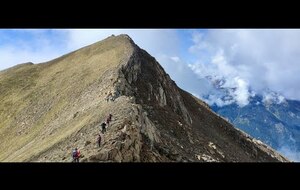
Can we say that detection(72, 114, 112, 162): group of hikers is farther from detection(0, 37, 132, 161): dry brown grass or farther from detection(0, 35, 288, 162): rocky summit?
detection(0, 37, 132, 161): dry brown grass

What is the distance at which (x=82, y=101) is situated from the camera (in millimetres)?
50656

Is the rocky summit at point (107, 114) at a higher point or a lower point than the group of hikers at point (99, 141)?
higher

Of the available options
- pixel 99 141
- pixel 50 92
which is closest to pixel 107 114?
pixel 99 141

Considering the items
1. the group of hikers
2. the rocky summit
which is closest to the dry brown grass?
the rocky summit

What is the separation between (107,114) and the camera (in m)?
30.6

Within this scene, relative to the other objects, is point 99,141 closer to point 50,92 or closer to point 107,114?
point 107,114

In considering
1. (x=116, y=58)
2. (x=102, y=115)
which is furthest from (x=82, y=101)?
(x=102, y=115)

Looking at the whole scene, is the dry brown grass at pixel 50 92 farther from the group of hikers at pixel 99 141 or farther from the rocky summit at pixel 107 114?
the group of hikers at pixel 99 141

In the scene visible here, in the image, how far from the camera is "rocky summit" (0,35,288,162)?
26.0 m

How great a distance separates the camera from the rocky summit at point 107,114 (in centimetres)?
2597

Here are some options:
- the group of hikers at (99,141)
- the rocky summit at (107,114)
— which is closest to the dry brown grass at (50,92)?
the rocky summit at (107,114)
